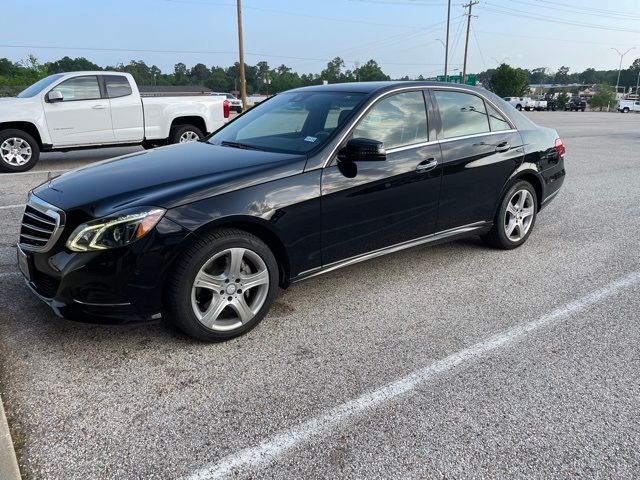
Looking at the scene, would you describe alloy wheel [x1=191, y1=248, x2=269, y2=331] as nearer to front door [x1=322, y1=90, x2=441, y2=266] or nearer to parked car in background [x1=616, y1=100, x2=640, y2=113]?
front door [x1=322, y1=90, x2=441, y2=266]

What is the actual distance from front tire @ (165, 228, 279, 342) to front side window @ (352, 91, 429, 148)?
123cm

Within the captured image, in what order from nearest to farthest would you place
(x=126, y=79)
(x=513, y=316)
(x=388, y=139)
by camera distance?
(x=513, y=316) < (x=388, y=139) < (x=126, y=79)

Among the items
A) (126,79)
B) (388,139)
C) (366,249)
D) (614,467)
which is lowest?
(614,467)

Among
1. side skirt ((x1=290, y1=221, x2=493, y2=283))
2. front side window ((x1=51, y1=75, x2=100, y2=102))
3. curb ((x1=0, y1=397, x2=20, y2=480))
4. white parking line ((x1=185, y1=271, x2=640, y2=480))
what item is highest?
front side window ((x1=51, y1=75, x2=100, y2=102))

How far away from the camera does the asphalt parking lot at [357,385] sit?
2.37 meters

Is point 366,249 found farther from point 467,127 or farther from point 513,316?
point 467,127

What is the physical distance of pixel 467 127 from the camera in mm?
4699

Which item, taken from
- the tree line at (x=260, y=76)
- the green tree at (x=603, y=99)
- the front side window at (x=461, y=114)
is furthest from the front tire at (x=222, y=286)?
the green tree at (x=603, y=99)

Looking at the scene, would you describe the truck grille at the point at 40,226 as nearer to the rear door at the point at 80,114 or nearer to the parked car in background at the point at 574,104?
the rear door at the point at 80,114

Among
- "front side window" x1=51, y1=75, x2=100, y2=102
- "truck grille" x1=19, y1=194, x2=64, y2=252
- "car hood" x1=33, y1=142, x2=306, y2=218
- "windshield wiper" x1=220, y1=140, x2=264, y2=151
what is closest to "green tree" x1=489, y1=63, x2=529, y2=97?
"front side window" x1=51, y1=75, x2=100, y2=102

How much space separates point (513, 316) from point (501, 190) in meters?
1.53

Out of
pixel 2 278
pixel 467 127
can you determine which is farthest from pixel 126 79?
pixel 467 127

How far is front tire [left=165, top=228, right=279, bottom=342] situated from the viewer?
3.13m

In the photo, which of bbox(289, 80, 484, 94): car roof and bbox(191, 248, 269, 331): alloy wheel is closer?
bbox(191, 248, 269, 331): alloy wheel
